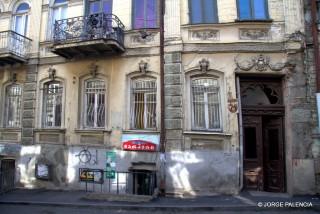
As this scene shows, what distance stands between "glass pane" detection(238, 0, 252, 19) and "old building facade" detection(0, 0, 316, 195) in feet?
0.12

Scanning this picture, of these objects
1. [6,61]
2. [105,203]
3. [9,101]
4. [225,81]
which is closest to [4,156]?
[9,101]

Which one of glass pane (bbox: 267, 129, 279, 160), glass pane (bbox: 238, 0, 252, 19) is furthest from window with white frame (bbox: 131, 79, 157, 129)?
glass pane (bbox: 267, 129, 279, 160)

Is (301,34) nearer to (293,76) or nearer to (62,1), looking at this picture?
(293,76)

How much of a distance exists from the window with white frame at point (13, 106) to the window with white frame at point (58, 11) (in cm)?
260

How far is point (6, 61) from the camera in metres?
11.1

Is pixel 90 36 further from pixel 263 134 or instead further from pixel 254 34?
pixel 263 134

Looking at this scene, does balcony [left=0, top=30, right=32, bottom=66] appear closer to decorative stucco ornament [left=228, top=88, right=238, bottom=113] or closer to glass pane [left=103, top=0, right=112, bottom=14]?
glass pane [left=103, top=0, right=112, bottom=14]

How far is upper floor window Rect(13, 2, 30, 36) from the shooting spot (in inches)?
460

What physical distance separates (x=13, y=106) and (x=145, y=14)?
6.14m

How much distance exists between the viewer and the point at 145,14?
398 inches

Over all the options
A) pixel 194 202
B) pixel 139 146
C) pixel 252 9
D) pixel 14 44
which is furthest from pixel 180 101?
pixel 14 44

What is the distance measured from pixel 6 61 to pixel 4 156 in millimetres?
3514

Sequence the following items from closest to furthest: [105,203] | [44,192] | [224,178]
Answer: [105,203]
[224,178]
[44,192]

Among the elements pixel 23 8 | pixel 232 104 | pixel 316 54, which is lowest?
pixel 232 104
